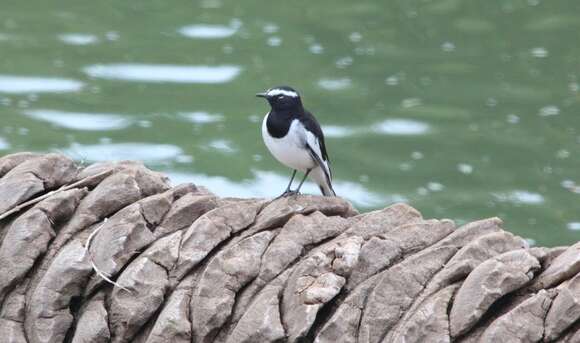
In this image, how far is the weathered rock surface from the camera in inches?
97.6

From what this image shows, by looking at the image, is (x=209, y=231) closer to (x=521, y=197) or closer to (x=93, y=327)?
(x=93, y=327)

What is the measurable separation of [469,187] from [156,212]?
7.01 ft

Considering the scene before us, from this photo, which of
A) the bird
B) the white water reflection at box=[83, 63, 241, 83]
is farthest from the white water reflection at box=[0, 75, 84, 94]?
the bird

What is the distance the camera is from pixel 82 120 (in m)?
5.28

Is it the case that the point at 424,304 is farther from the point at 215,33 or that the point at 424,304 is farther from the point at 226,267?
the point at 215,33

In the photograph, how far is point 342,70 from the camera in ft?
19.4

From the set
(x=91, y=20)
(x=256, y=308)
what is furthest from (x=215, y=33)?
(x=256, y=308)

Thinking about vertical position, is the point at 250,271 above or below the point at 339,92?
above

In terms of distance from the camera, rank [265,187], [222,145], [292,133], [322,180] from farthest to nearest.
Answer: [222,145] → [265,187] → [322,180] → [292,133]

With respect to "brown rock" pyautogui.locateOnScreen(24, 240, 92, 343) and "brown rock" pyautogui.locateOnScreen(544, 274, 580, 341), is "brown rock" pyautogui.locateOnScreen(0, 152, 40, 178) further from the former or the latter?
"brown rock" pyautogui.locateOnScreen(544, 274, 580, 341)

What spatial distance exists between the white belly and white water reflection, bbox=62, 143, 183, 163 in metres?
1.33

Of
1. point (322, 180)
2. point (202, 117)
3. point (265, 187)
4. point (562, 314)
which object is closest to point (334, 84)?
point (202, 117)

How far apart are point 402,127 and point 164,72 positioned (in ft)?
3.81

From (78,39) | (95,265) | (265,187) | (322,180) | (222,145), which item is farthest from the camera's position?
(78,39)
